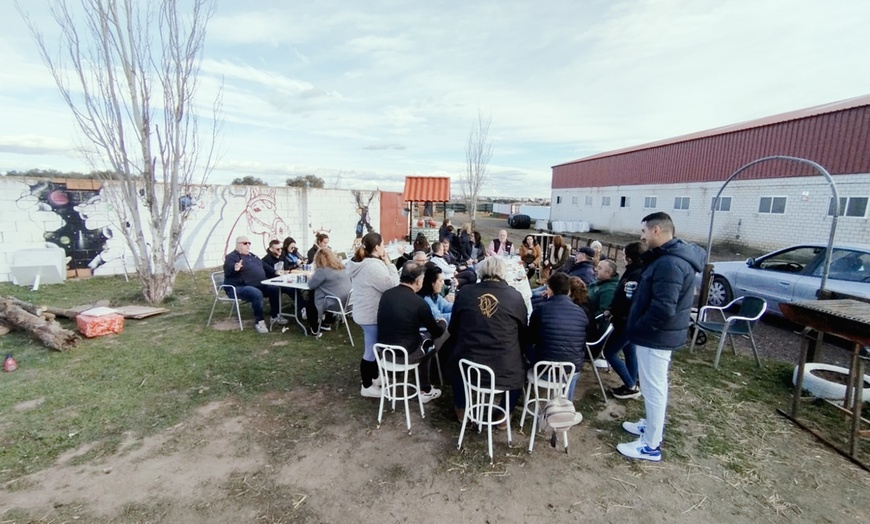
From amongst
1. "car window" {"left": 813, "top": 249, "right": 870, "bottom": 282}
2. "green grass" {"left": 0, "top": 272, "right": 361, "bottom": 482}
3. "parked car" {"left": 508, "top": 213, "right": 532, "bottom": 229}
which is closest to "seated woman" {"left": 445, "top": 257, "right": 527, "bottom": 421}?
"green grass" {"left": 0, "top": 272, "right": 361, "bottom": 482}

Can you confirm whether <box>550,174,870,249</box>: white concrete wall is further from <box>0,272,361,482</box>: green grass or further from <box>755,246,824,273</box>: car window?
<box>0,272,361,482</box>: green grass

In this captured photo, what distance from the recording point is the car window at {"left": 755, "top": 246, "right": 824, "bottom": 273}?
574 centimetres

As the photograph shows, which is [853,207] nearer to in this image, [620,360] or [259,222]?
[620,360]

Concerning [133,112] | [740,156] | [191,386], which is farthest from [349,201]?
[740,156]

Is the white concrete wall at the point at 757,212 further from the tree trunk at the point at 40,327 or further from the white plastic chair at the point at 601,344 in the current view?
the tree trunk at the point at 40,327

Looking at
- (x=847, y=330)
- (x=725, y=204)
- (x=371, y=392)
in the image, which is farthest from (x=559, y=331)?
(x=725, y=204)

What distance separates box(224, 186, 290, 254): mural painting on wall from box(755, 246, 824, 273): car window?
1116 centimetres

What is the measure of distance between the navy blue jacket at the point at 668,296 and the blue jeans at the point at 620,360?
3.22ft

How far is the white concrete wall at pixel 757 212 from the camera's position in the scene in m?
11.4

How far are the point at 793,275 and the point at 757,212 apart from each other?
36.8 ft

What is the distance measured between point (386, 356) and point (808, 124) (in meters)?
16.5

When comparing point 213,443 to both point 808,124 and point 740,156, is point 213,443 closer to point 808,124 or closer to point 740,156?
point 808,124

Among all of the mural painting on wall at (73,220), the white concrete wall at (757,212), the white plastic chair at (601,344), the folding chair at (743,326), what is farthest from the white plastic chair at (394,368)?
the white concrete wall at (757,212)

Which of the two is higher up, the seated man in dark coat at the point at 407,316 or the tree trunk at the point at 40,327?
A: the seated man in dark coat at the point at 407,316
